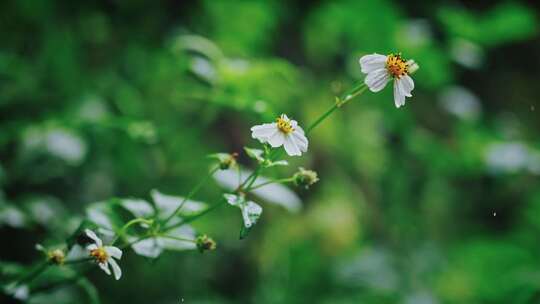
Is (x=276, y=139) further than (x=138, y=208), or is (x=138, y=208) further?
(x=138, y=208)

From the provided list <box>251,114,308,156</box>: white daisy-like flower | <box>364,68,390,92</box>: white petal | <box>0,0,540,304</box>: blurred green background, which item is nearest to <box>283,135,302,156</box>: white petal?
<box>251,114,308,156</box>: white daisy-like flower

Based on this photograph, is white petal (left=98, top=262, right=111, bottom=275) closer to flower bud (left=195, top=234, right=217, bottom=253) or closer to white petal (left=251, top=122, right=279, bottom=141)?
flower bud (left=195, top=234, right=217, bottom=253)

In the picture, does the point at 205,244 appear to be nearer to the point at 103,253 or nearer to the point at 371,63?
the point at 103,253

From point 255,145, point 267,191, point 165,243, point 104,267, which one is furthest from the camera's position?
point 255,145

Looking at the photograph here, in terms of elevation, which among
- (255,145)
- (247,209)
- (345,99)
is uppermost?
(255,145)

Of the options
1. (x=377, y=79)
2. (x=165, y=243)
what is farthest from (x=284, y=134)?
(x=165, y=243)

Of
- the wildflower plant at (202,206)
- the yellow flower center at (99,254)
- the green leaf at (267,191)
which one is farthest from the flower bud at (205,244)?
the green leaf at (267,191)

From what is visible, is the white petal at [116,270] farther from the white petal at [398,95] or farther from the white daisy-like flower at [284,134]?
the white petal at [398,95]
